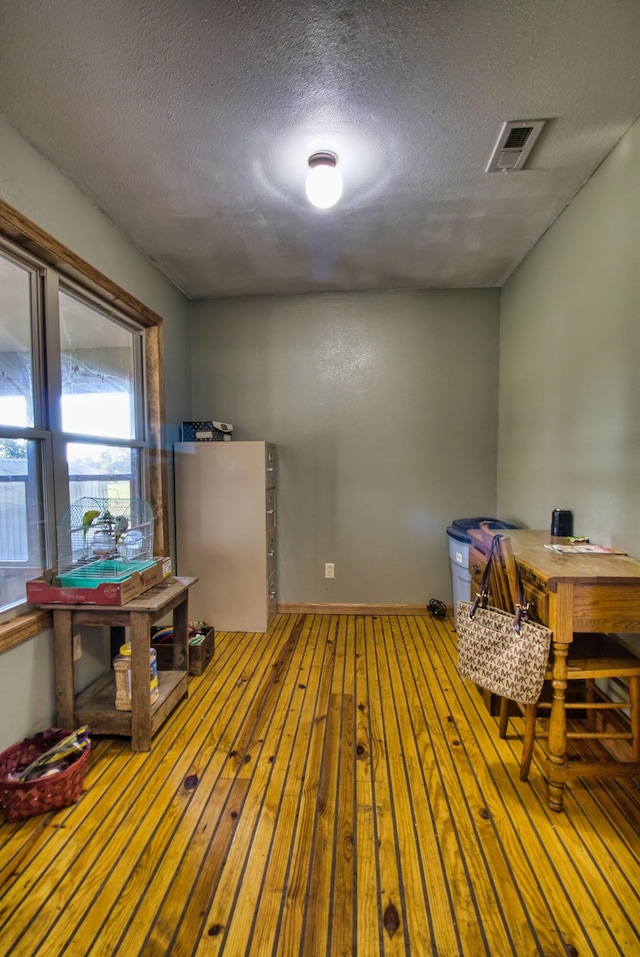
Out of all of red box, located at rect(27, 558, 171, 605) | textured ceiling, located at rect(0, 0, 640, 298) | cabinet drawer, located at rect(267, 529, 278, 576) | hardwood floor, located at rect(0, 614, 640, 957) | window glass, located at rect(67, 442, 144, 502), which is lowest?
hardwood floor, located at rect(0, 614, 640, 957)

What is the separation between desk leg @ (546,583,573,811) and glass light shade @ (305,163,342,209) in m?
1.92

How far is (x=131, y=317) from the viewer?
260 centimetres

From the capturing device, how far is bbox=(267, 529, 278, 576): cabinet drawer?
10.1 ft

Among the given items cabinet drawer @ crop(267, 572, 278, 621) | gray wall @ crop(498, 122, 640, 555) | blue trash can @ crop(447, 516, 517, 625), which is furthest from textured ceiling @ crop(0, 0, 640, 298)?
cabinet drawer @ crop(267, 572, 278, 621)

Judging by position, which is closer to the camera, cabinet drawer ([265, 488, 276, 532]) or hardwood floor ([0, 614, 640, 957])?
hardwood floor ([0, 614, 640, 957])

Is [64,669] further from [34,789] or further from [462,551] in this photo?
[462,551]

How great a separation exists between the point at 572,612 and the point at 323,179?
81.7 inches

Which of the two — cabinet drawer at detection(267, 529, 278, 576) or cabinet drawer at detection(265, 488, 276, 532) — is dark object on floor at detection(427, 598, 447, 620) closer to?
cabinet drawer at detection(267, 529, 278, 576)

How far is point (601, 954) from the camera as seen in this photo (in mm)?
1021

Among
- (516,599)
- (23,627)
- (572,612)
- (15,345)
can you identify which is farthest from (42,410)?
(572,612)

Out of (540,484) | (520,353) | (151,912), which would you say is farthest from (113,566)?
(520,353)

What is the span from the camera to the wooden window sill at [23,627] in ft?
5.14

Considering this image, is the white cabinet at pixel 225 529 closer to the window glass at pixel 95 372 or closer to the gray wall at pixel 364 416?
the gray wall at pixel 364 416

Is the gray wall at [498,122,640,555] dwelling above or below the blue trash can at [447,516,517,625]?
above
